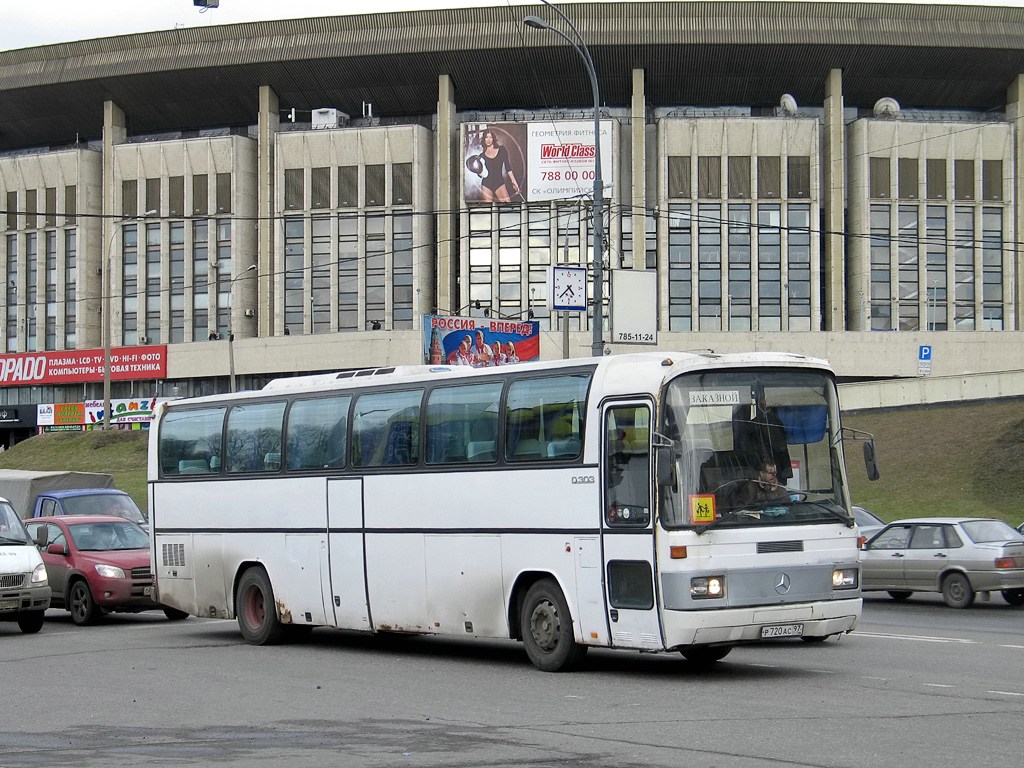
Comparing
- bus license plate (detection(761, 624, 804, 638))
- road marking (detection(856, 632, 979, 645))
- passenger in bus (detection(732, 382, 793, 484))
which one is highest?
passenger in bus (detection(732, 382, 793, 484))

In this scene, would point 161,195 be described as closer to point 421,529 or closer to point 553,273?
point 553,273

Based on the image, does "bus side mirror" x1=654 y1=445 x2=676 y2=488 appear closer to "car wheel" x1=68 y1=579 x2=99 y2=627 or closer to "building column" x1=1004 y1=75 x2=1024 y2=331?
"car wheel" x1=68 y1=579 x2=99 y2=627

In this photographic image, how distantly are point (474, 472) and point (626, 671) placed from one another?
250 centimetres

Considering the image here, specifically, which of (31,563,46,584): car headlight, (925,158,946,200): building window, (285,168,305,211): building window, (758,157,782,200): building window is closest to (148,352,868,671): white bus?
(31,563,46,584): car headlight

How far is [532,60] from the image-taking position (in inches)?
2815

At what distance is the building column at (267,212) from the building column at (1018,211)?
38709mm

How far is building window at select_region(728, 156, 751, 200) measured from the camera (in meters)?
72.7

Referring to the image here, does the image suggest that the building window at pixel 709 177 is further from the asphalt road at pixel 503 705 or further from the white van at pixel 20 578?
the white van at pixel 20 578

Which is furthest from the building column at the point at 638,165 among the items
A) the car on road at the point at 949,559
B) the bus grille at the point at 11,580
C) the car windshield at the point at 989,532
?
the bus grille at the point at 11,580

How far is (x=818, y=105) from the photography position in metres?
77.4

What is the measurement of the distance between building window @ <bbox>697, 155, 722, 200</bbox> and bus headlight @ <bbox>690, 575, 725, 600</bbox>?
6240cm

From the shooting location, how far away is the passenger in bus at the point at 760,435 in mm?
12531

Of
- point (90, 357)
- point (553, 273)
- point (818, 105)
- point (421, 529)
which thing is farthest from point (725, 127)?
point (421, 529)

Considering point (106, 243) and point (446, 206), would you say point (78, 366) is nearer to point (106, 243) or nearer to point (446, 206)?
point (106, 243)
